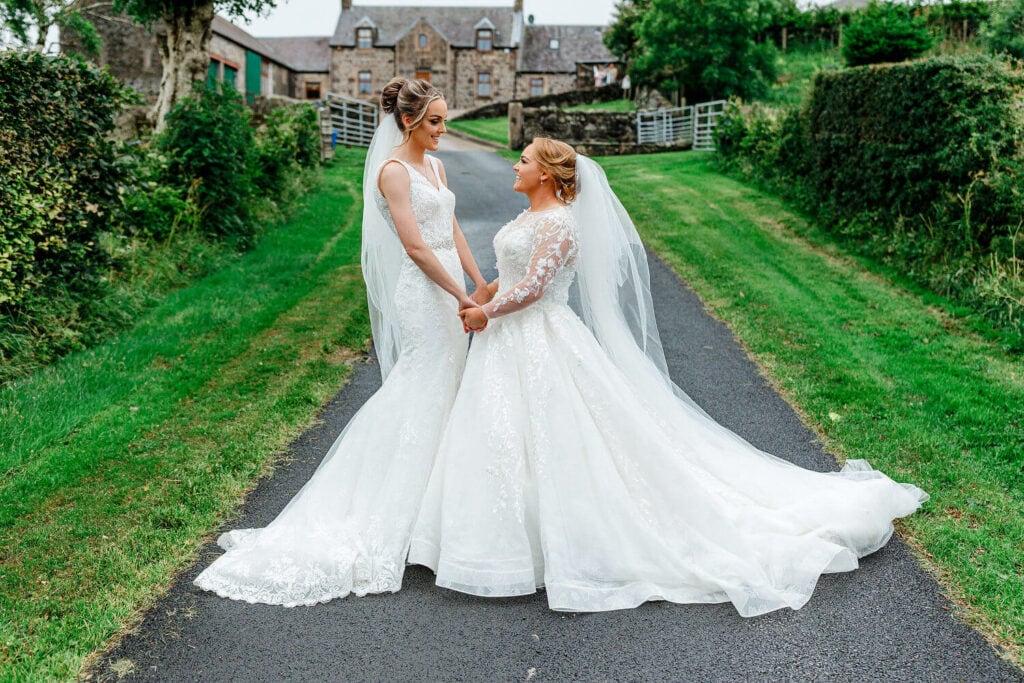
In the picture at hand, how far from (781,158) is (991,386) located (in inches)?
471

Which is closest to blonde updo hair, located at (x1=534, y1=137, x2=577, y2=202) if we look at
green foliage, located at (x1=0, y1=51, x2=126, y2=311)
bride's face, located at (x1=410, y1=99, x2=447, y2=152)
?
bride's face, located at (x1=410, y1=99, x2=447, y2=152)

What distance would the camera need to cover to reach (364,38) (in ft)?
175

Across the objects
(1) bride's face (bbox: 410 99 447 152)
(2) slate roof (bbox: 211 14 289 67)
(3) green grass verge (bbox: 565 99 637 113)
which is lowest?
(1) bride's face (bbox: 410 99 447 152)

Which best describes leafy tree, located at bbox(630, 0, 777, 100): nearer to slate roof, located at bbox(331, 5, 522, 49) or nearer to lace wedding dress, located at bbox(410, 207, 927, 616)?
slate roof, located at bbox(331, 5, 522, 49)

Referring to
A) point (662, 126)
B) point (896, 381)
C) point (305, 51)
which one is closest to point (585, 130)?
point (662, 126)

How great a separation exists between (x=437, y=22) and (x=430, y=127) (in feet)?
175

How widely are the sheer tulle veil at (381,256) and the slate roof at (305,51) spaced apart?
168ft

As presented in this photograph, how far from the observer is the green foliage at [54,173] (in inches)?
314

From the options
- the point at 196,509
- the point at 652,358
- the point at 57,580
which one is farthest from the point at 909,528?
the point at 57,580

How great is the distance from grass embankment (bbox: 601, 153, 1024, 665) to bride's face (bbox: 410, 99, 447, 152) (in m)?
3.54

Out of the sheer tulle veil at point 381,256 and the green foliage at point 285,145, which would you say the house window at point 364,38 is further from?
the sheer tulle veil at point 381,256

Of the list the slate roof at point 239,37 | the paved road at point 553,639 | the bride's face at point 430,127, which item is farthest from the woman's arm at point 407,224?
the slate roof at point 239,37

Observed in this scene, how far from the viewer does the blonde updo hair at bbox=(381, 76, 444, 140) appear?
15.6 feet

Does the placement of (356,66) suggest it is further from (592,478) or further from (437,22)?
(592,478)
